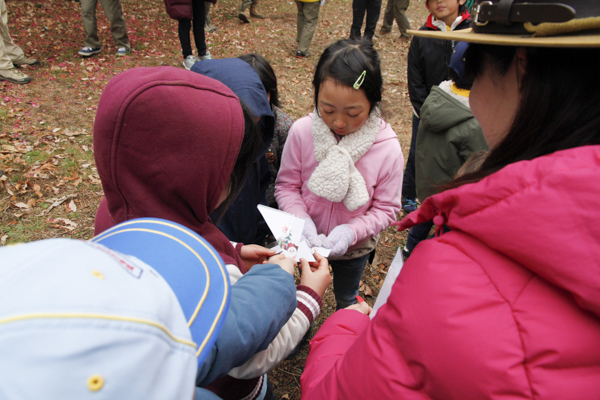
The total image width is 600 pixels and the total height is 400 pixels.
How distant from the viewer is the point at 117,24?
759 cm

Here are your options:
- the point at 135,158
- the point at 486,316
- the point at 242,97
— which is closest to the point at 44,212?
the point at 242,97

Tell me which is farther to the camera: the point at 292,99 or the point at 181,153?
the point at 292,99

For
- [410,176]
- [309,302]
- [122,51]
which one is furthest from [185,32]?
[309,302]

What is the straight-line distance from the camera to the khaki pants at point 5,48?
594cm

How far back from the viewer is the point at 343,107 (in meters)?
2.03

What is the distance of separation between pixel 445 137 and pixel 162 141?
7.82 ft

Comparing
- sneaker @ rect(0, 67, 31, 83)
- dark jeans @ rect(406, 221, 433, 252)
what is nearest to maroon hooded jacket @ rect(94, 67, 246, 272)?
dark jeans @ rect(406, 221, 433, 252)

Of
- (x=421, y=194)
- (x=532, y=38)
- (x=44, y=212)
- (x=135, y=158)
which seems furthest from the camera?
(x=44, y=212)

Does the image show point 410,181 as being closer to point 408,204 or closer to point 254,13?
point 408,204

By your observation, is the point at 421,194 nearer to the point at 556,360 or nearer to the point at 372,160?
the point at 372,160

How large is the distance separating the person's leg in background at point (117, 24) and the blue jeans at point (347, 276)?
785 cm

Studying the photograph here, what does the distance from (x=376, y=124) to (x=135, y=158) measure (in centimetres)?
151

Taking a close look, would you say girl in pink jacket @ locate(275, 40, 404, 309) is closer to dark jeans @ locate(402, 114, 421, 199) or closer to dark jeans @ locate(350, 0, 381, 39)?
dark jeans @ locate(402, 114, 421, 199)

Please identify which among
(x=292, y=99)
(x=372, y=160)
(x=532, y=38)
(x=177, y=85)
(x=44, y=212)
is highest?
(x=532, y=38)
